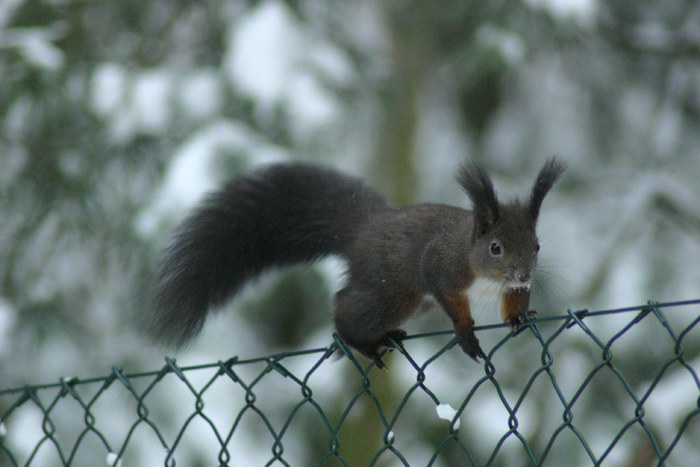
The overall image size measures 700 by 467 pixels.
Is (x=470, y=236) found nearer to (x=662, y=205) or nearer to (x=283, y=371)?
(x=283, y=371)

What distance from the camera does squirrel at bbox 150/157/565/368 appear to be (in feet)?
4.25

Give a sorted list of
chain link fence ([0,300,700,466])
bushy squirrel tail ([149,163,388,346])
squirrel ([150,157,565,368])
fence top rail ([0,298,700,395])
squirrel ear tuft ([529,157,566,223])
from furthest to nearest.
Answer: chain link fence ([0,300,700,466])
bushy squirrel tail ([149,163,388,346])
squirrel ([150,157,565,368])
squirrel ear tuft ([529,157,566,223])
fence top rail ([0,298,700,395])

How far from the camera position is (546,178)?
1.19 metres

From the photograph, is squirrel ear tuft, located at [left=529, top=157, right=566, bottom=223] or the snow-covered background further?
the snow-covered background

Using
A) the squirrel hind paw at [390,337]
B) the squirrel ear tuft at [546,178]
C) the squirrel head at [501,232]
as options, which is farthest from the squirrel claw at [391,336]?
the squirrel ear tuft at [546,178]

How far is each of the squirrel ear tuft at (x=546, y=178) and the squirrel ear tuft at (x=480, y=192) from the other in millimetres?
63

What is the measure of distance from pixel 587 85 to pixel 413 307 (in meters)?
2.09

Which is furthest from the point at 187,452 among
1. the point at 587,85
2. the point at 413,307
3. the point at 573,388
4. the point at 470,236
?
the point at 587,85

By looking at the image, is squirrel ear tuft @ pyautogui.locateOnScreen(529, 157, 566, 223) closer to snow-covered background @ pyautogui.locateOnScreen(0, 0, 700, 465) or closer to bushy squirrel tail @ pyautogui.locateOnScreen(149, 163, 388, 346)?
bushy squirrel tail @ pyautogui.locateOnScreen(149, 163, 388, 346)

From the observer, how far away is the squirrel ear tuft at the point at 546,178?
45.6 inches

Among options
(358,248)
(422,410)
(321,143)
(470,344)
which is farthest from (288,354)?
(422,410)

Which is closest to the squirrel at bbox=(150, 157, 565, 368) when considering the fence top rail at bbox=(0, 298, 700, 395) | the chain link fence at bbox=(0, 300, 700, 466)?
the fence top rail at bbox=(0, 298, 700, 395)

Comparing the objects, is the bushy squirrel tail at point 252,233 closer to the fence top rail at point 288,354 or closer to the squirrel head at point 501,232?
the fence top rail at point 288,354

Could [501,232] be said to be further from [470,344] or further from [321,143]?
[321,143]
